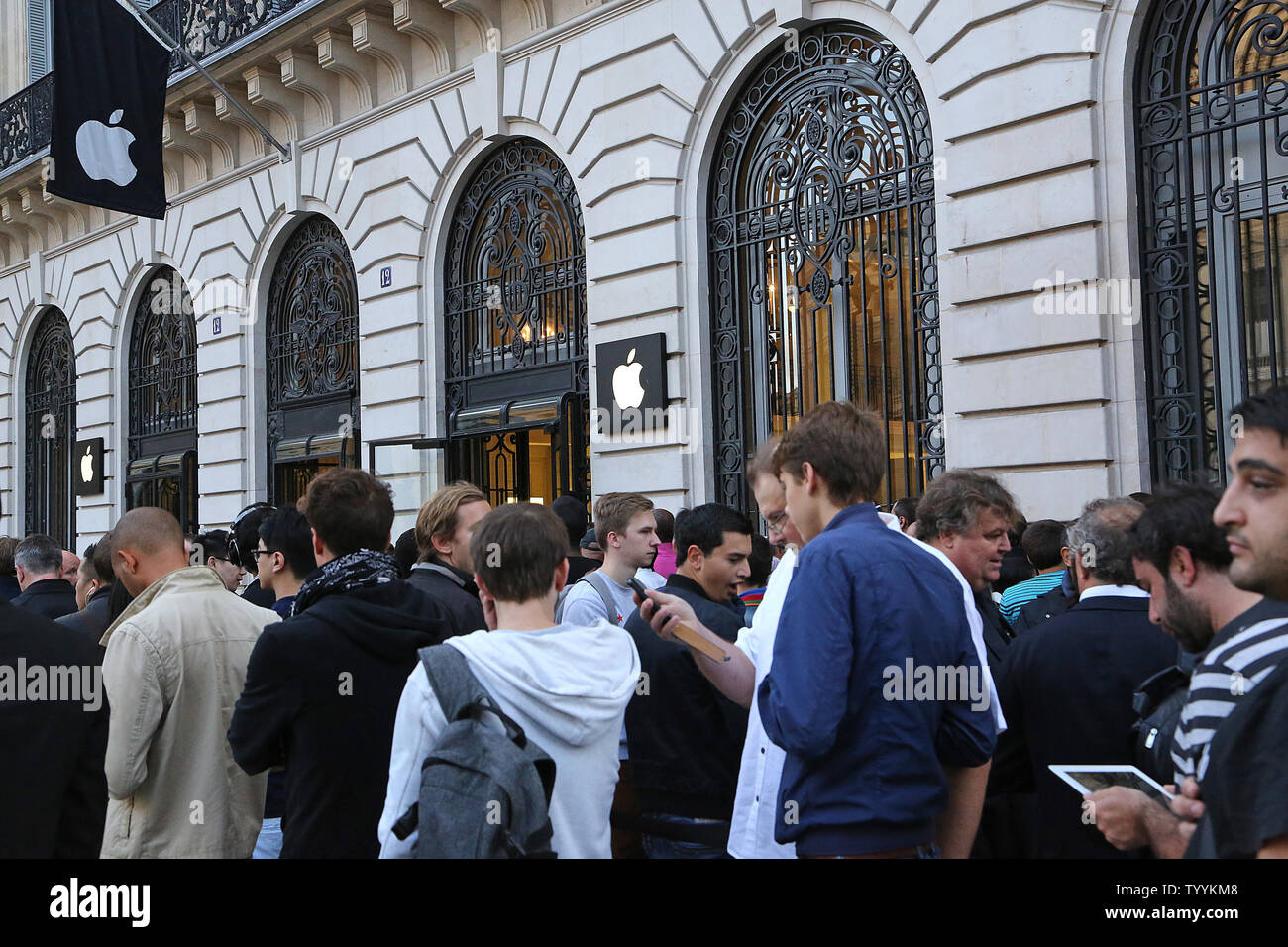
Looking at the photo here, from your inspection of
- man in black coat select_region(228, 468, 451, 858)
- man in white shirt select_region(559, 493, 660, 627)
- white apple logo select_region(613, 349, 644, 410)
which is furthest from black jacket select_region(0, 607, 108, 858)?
white apple logo select_region(613, 349, 644, 410)

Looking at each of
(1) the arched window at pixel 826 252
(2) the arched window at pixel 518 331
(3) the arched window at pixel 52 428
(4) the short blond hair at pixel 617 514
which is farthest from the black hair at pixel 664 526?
(3) the arched window at pixel 52 428

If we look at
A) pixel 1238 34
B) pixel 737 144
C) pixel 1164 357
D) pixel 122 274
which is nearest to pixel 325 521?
pixel 1164 357

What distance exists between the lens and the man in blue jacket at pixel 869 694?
10.3ft

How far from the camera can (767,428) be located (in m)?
11.4

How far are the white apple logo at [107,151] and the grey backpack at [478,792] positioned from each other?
14.0 m

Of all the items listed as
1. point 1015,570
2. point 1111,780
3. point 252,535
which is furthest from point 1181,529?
point 252,535

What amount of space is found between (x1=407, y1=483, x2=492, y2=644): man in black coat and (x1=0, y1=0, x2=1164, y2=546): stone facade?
527 centimetres

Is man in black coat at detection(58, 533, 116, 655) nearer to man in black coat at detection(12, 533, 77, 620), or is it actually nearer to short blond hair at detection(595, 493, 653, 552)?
man in black coat at detection(12, 533, 77, 620)

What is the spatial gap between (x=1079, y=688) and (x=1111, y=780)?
3.47 ft

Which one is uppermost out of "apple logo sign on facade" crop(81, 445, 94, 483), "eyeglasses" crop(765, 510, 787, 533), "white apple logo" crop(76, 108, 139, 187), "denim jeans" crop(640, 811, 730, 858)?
"white apple logo" crop(76, 108, 139, 187)

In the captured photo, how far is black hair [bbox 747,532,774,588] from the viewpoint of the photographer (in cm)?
591

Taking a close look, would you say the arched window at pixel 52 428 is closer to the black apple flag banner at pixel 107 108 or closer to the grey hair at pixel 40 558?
the black apple flag banner at pixel 107 108

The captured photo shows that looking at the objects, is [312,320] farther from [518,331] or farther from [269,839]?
[269,839]

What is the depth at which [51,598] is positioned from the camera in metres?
6.43
